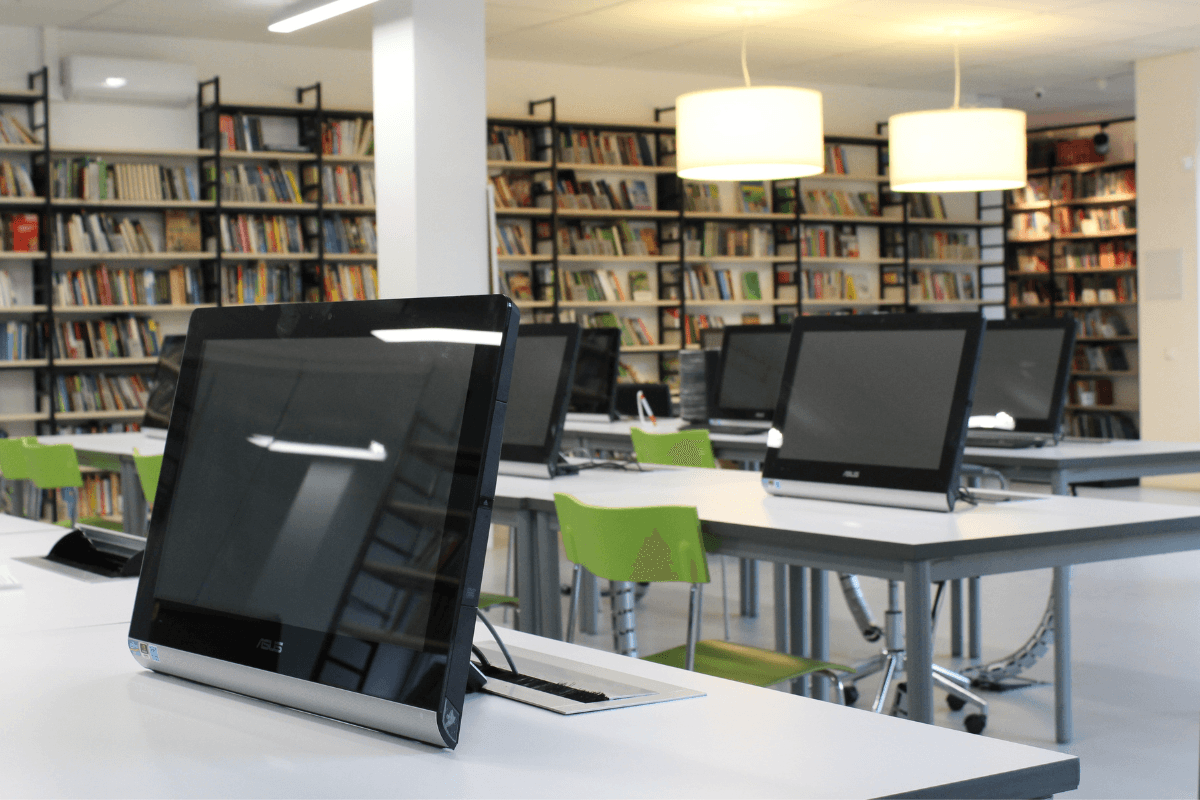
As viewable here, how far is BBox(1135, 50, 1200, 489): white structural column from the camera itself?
27.2 ft

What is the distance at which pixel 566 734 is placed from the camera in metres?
0.99

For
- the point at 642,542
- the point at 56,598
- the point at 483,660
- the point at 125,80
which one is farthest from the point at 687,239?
the point at 483,660

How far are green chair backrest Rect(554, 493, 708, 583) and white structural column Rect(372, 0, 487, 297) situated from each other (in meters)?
3.50

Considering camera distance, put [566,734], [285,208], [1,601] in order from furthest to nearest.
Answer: [285,208]
[1,601]
[566,734]

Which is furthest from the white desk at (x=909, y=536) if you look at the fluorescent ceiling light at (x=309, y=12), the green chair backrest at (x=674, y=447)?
the fluorescent ceiling light at (x=309, y=12)

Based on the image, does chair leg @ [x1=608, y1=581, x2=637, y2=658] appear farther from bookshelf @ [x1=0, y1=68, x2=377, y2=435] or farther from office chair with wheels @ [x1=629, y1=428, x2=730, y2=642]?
bookshelf @ [x1=0, y1=68, x2=377, y2=435]

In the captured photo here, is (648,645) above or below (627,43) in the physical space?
below

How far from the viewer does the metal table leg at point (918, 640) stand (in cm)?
208

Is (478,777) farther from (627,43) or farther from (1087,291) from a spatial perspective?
(1087,291)

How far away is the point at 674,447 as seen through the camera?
435 cm

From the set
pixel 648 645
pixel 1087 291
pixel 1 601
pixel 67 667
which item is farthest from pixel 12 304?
pixel 1087 291

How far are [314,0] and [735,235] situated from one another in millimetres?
3857

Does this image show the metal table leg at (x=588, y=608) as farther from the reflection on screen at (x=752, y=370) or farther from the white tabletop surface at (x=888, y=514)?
the white tabletop surface at (x=888, y=514)

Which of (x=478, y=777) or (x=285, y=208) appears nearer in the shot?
(x=478, y=777)
